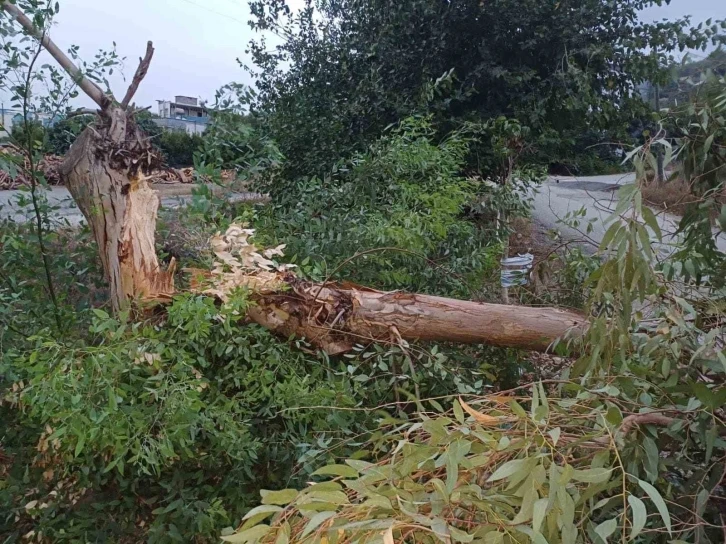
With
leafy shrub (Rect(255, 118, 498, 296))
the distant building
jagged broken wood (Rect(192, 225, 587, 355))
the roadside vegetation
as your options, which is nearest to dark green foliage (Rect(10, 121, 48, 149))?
the roadside vegetation

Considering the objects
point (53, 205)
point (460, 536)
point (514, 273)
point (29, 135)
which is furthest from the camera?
point (514, 273)

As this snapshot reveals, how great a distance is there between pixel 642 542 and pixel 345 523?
652mm

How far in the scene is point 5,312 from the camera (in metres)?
1.91

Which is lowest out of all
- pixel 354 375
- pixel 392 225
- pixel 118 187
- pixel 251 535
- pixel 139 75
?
pixel 354 375

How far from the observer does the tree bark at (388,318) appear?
→ 2.16 metres

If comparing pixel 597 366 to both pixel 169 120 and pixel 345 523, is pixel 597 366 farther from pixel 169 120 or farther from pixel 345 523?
pixel 169 120

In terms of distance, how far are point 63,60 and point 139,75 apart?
297mm

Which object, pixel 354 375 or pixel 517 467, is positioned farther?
pixel 354 375

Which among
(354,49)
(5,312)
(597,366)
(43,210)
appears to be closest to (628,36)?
(354,49)

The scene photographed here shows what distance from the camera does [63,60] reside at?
216cm

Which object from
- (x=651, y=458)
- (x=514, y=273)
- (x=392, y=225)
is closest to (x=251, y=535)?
(x=651, y=458)

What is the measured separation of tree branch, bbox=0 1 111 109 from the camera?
2012 mm

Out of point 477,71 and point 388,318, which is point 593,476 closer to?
point 388,318

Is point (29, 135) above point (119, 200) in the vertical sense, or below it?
above
